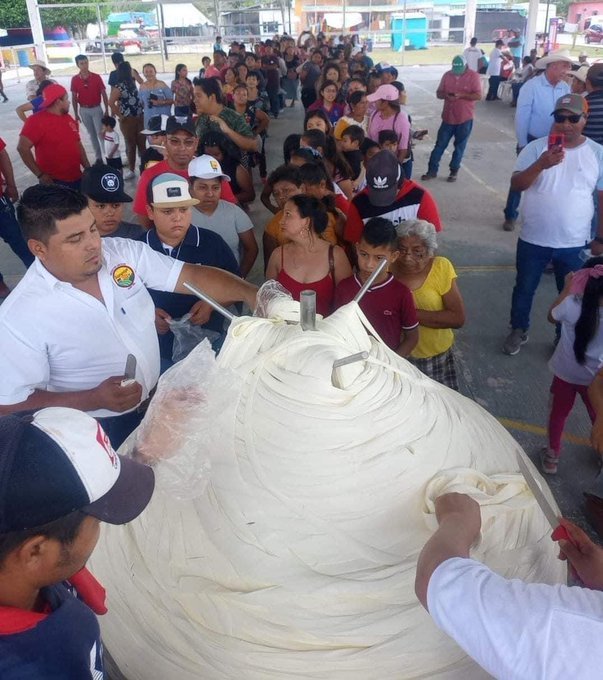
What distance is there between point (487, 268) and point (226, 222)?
2881mm

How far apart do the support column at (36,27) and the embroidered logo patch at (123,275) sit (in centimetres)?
2268

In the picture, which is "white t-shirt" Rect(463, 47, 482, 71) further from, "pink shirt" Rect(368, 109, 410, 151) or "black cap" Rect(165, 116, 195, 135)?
"black cap" Rect(165, 116, 195, 135)

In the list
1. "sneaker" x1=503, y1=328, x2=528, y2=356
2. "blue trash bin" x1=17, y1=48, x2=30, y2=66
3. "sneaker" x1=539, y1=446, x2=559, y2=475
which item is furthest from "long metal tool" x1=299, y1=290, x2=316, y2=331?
"blue trash bin" x1=17, y1=48, x2=30, y2=66

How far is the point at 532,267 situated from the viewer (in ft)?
12.3

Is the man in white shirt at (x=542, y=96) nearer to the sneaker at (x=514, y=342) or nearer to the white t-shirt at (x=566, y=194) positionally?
the white t-shirt at (x=566, y=194)

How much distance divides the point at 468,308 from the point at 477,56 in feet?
29.4

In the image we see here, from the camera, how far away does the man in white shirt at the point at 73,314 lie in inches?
69.7

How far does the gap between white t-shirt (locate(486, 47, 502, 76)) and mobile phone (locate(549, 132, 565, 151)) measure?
13232 mm

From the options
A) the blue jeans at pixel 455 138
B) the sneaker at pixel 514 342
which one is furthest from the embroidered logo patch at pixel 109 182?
the blue jeans at pixel 455 138

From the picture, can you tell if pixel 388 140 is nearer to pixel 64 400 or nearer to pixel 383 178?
pixel 383 178

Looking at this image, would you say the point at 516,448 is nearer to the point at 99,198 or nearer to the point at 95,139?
the point at 99,198

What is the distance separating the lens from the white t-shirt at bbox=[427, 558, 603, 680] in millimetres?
876

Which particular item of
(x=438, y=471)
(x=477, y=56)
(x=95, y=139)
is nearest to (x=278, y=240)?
(x=438, y=471)

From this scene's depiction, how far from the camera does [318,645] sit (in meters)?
1.21
